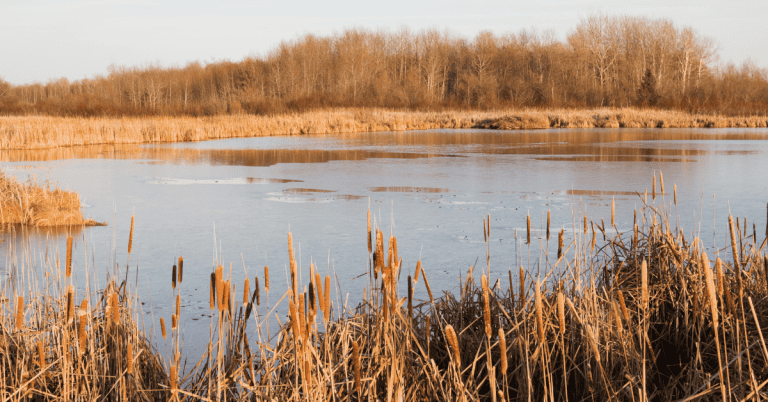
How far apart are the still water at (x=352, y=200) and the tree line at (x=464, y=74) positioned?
3050cm

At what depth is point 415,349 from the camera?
2.93 meters

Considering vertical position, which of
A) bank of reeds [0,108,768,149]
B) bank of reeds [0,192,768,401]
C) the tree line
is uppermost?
the tree line

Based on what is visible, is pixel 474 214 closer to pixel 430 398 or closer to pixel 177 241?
pixel 177 241

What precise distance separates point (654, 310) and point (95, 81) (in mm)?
78972

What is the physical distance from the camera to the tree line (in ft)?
171

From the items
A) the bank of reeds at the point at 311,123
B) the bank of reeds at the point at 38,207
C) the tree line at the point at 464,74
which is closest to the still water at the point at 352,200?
the bank of reeds at the point at 38,207

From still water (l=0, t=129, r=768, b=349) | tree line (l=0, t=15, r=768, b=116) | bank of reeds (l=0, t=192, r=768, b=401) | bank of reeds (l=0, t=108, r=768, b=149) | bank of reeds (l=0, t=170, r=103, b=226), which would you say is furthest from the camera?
tree line (l=0, t=15, r=768, b=116)

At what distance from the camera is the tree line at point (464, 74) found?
52062 mm

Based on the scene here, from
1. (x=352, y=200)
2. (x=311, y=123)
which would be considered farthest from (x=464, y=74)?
(x=352, y=200)

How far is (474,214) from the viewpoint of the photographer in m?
7.73

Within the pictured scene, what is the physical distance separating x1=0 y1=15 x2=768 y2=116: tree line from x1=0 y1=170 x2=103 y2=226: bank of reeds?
37848mm

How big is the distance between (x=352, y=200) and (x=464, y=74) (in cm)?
5131

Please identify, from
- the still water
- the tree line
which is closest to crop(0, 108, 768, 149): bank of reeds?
the still water

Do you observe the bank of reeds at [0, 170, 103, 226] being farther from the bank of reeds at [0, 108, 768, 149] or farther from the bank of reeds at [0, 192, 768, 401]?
the bank of reeds at [0, 108, 768, 149]
